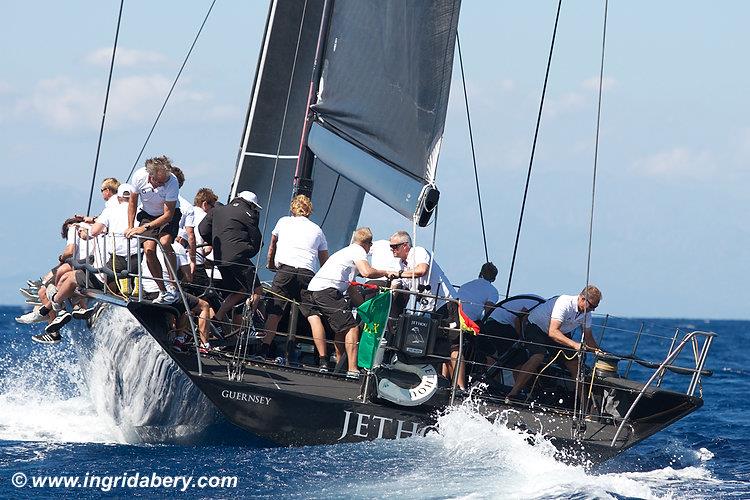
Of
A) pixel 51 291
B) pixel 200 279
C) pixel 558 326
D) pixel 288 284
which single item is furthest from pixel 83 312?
pixel 558 326

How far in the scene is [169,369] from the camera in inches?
346

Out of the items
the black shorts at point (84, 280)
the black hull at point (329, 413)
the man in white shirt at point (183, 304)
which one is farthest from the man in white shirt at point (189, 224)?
the black hull at point (329, 413)

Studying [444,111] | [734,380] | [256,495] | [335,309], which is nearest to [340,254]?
[335,309]

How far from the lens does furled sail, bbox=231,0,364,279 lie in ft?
43.3

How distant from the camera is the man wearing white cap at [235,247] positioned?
396 inches

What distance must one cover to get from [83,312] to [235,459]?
2.08m

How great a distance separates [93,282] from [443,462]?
361 centimetres

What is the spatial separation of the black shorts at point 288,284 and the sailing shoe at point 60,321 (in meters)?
1.71

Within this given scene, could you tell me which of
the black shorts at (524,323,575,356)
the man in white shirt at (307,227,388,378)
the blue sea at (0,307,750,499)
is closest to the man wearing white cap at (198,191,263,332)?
the man in white shirt at (307,227,388,378)

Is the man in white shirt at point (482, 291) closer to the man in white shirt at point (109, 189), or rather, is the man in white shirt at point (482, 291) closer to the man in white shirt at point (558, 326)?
the man in white shirt at point (558, 326)

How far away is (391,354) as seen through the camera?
9.17 meters

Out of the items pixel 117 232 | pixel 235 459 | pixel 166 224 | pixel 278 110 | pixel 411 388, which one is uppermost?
pixel 278 110

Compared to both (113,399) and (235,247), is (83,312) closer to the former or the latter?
(113,399)

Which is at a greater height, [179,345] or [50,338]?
[179,345]
